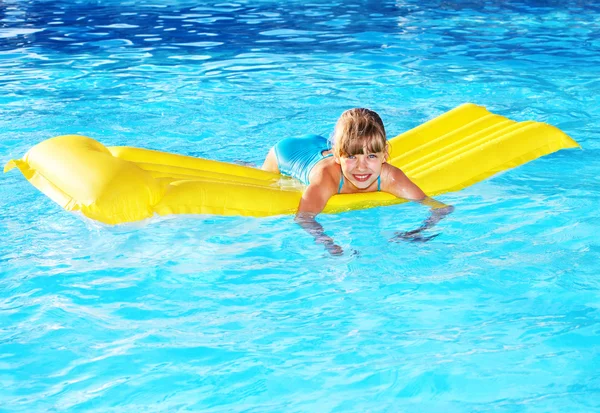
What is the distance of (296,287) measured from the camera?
3.21m

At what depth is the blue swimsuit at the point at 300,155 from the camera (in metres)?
4.19

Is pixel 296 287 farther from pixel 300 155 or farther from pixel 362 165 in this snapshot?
pixel 300 155

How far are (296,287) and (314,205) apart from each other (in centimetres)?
64

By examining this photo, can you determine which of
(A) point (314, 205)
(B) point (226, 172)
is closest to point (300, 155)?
(B) point (226, 172)

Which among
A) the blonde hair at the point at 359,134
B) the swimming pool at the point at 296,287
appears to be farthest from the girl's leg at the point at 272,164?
the blonde hair at the point at 359,134

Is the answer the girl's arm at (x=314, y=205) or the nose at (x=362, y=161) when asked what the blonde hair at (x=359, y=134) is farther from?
the girl's arm at (x=314, y=205)

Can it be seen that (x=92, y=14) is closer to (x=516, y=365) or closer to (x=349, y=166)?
(x=349, y=166)

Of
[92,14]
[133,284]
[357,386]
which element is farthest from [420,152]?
[92,14]

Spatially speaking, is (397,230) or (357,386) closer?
(357,386)

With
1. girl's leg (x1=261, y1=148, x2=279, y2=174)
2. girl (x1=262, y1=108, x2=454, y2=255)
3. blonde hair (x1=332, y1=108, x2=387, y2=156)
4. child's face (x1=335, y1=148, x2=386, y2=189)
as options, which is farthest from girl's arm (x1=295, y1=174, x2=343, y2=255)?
girl's leg (x1=261, y1=148, x2=279, y2=174)

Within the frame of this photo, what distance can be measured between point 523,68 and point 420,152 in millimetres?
3171

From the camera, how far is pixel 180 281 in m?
3.29

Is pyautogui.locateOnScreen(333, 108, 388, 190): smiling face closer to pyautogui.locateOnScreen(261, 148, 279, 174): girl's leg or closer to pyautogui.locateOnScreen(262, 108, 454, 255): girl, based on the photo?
pyautogui.locateOnScreen(262, 108, 454, 255): girl

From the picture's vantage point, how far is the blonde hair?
3.54m
